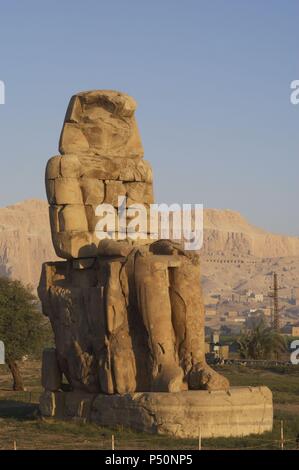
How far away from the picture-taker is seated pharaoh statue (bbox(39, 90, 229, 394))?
14.2 metres

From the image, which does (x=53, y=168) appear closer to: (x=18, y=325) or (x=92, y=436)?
(x=92, y=436)

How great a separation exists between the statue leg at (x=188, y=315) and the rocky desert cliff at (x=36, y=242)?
124 m

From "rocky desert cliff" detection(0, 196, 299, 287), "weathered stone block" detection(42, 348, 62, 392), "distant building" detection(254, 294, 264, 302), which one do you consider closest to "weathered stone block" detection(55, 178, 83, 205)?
"weathered stone block" detection(42, 348, 62, 392)

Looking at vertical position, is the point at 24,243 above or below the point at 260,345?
above

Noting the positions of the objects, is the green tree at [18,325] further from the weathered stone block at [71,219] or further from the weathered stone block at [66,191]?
the weathered stone block at [66,191]

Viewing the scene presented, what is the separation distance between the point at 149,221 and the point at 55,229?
5.49 ft

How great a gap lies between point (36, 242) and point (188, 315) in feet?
484

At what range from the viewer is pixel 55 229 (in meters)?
15.8

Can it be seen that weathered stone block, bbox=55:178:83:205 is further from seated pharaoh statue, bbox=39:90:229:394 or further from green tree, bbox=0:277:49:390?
green tree, bbox=0:277:49:390

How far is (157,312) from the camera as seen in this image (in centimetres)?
1415

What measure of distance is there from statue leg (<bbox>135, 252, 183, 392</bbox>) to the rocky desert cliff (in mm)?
123971

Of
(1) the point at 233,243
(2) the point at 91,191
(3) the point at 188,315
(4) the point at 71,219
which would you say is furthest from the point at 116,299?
(1) the point at 233,243

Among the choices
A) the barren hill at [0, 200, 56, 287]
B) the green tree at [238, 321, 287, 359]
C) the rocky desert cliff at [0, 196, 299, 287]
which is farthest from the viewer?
the rocky desert cliff at [0, 196, 299, 287]

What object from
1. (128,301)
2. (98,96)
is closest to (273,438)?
(128,301)
